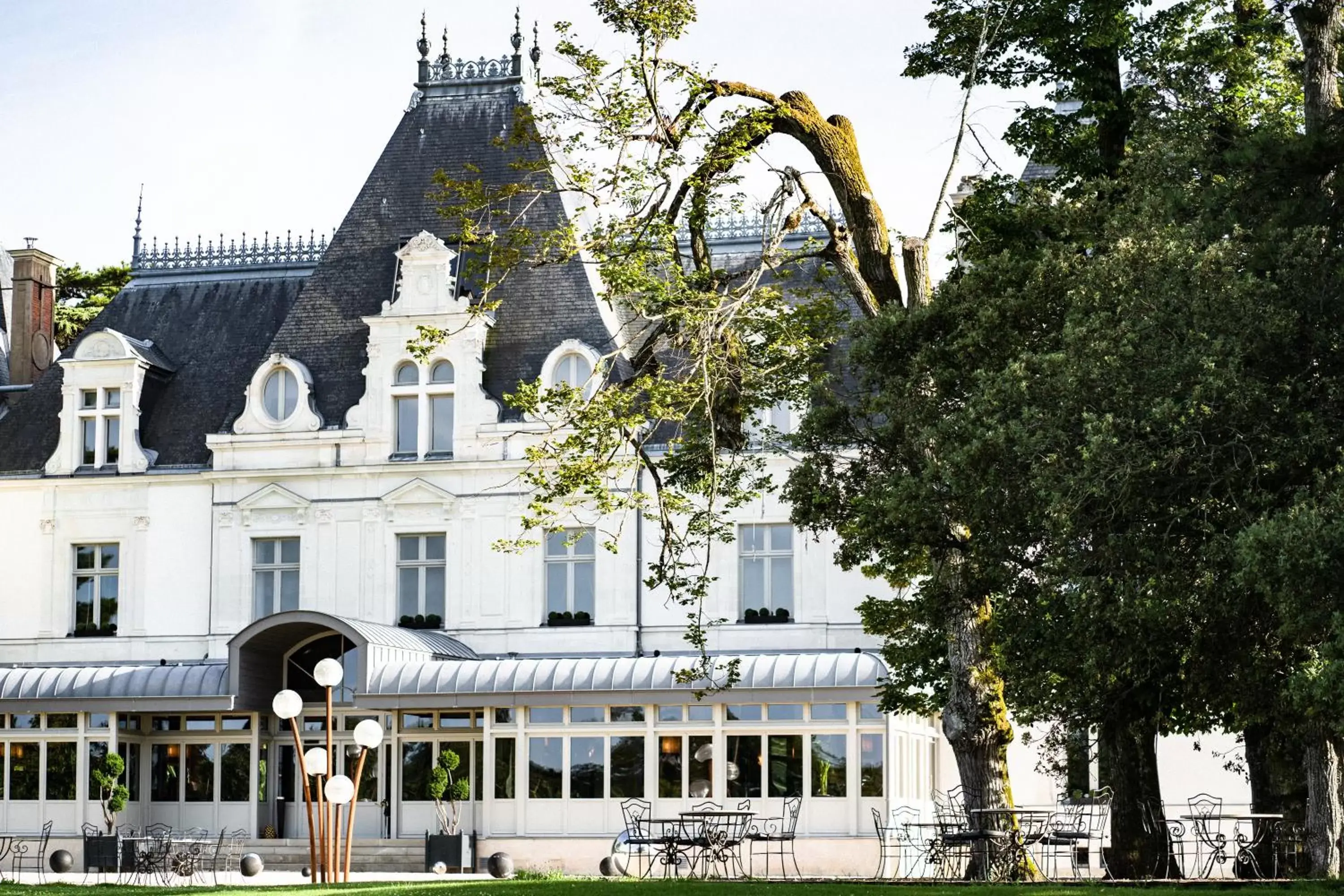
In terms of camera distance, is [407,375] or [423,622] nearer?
[423,622]

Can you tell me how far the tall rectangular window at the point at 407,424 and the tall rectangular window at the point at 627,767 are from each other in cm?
703

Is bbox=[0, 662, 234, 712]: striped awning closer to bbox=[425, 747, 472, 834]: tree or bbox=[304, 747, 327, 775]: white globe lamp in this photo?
bbox=[425, 747, 472, 834]: tree

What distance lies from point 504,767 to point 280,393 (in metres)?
8.64

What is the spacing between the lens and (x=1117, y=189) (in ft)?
58.0

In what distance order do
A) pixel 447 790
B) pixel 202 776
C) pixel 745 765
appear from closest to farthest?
pixel 745 765 < pixel 447 790 < pixel 202 776

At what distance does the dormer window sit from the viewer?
3422 centimetres

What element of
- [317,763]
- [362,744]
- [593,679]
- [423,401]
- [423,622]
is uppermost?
[423,401]

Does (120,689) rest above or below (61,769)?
above

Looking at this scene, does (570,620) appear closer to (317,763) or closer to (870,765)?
(870,765)

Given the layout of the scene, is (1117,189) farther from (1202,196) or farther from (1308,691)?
(1308,691)

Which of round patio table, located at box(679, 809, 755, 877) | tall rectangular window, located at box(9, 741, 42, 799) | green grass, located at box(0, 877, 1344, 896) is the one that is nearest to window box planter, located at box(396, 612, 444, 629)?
tall rectangular window, located at box(9, 741, 42, 799)

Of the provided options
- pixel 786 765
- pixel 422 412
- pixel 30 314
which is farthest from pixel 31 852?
pixel 786 765

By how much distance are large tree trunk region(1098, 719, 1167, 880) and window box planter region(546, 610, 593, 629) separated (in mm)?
13335

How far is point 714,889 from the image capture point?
1750cm
